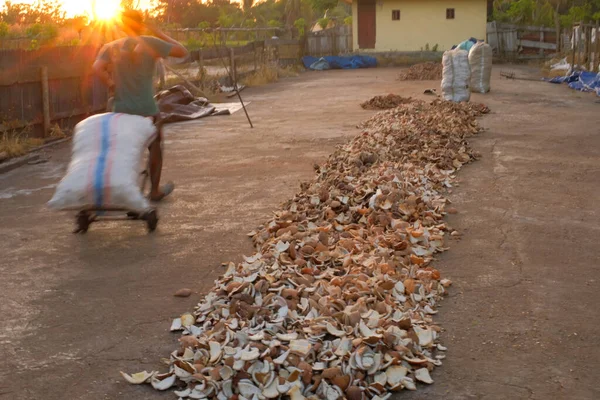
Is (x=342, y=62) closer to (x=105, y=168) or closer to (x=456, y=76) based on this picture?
(x=456, y=76)

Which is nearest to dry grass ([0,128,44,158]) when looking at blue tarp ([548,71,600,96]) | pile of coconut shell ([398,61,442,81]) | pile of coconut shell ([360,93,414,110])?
pile of coconut shell ([360,93,414,110])

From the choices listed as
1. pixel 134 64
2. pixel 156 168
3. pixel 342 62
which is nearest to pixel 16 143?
pixel 156 168

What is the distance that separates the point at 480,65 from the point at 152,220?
15.4 m

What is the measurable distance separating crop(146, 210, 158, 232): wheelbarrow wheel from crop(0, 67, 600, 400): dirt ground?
0.16m

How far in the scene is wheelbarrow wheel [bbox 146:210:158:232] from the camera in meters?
7.06

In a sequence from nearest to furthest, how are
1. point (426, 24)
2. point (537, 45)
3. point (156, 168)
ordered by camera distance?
1. point (156, 168)
2. point (537, 45)
3. point (426, 24)

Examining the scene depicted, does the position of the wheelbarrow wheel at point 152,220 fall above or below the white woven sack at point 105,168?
below

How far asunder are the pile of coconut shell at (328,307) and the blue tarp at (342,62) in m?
29.3

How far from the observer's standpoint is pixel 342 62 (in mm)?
37094

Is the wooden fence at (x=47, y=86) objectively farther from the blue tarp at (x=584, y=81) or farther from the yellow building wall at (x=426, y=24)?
the yellow building wall at (x=426, y=24)

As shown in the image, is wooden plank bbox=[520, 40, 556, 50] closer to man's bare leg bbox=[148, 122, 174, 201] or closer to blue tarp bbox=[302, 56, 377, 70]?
blue tarp bbox=[302, 56, 377, 70]

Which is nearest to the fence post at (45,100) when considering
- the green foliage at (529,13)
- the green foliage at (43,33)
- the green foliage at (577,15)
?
the green foliage at (43,33)

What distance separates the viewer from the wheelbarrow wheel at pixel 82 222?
7.06m

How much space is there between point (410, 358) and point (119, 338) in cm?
171
